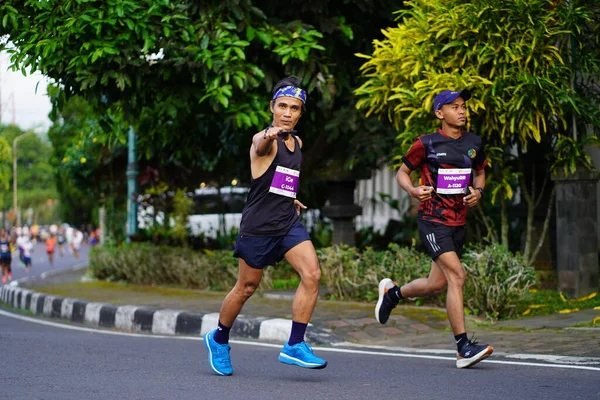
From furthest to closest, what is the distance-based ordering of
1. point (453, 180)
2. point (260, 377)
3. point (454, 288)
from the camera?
point (453, 180), point (454, 288), point (260, 377)

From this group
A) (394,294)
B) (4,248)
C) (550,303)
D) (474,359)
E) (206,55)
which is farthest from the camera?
(4,248)

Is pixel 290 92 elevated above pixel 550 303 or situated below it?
above

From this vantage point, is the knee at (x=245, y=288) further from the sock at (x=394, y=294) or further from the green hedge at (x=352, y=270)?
the green hedge at (x=352, y=270)

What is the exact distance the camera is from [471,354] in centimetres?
611

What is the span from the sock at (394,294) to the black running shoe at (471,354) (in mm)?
940

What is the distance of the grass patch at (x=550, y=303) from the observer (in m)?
9.48

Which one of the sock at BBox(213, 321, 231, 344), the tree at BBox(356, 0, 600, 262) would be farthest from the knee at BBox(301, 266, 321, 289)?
the tree at BBox(356, 0, 600, 262)

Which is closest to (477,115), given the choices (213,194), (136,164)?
(136,164)

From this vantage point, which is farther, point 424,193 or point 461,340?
point 424,193

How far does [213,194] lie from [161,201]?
2.65 meters

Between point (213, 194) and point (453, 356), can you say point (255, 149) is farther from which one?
point (213, 194)

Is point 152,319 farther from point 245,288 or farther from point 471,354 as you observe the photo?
point 471,354

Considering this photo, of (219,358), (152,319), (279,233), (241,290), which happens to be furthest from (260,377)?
(152,319)

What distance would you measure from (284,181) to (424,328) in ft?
11.6
